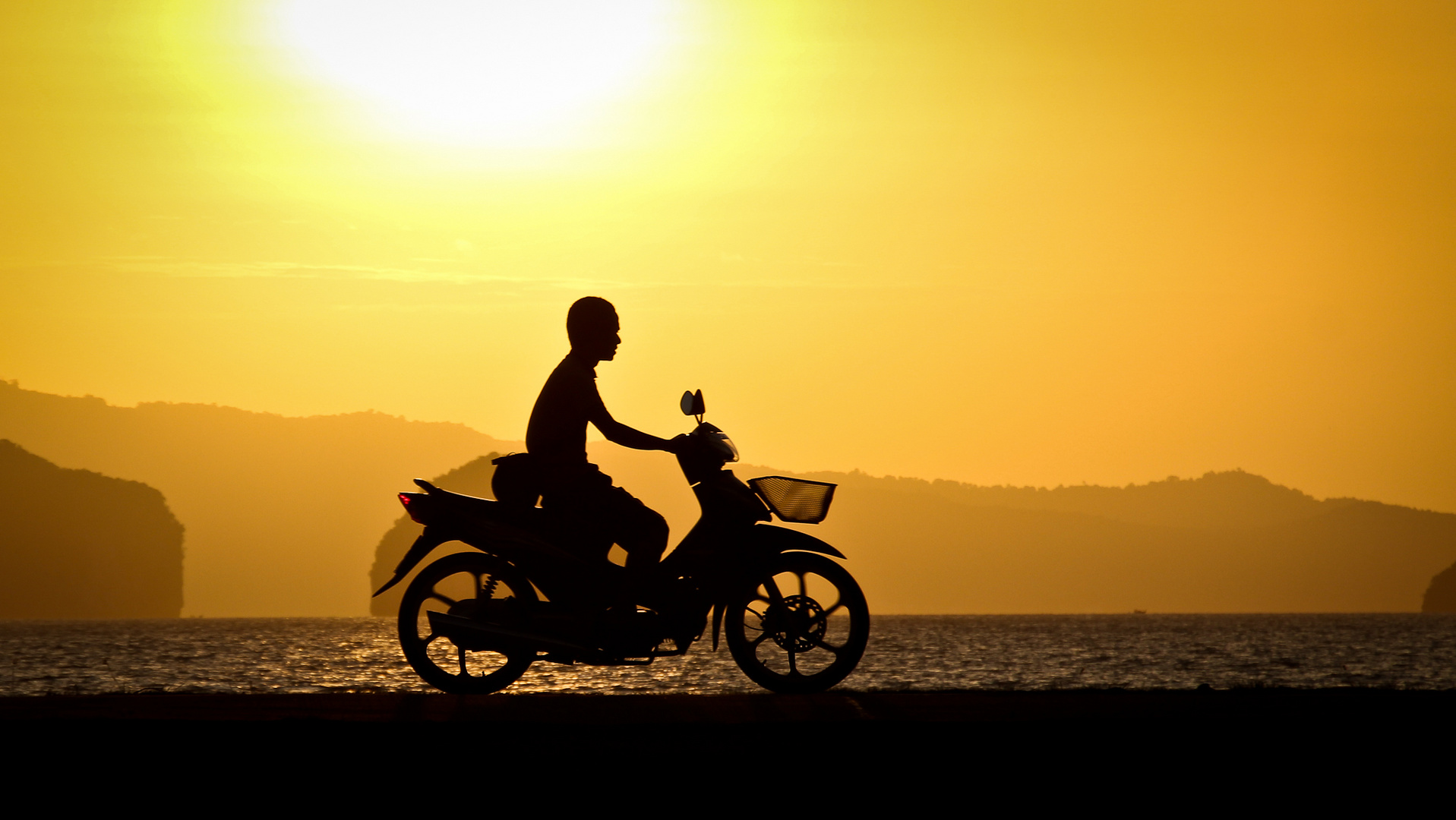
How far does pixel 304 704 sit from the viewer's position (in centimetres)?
756

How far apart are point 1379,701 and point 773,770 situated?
398 cm

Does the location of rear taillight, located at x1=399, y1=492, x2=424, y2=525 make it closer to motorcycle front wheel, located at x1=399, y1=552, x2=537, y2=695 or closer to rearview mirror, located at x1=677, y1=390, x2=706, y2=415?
motorcycle front wheel, located at x1=399, y1=552, x2=537, y2=695

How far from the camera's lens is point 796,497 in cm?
822

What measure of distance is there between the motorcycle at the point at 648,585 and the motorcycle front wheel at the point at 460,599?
0.01 metres

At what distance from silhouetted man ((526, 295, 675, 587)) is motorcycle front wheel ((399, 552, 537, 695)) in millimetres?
514

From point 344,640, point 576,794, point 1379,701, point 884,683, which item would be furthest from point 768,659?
point 344,640

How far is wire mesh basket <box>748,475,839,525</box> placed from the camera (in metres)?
8.13

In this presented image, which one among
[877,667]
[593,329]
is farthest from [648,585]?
[877,667]

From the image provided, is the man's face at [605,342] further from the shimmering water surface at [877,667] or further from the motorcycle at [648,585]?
the shimmering water surface at [877,667]

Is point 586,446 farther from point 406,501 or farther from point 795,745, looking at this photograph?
point 795,745

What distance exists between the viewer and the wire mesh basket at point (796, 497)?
8.13 meters

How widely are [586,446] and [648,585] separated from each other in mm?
907

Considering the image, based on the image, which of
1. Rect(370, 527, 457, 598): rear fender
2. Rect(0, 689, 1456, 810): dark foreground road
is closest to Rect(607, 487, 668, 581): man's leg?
Rect(370, 527, 457, 598): rear fender

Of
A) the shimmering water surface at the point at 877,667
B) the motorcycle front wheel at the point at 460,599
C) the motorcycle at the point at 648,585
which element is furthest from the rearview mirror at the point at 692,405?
the shimmering water surface at the point at 877,667
